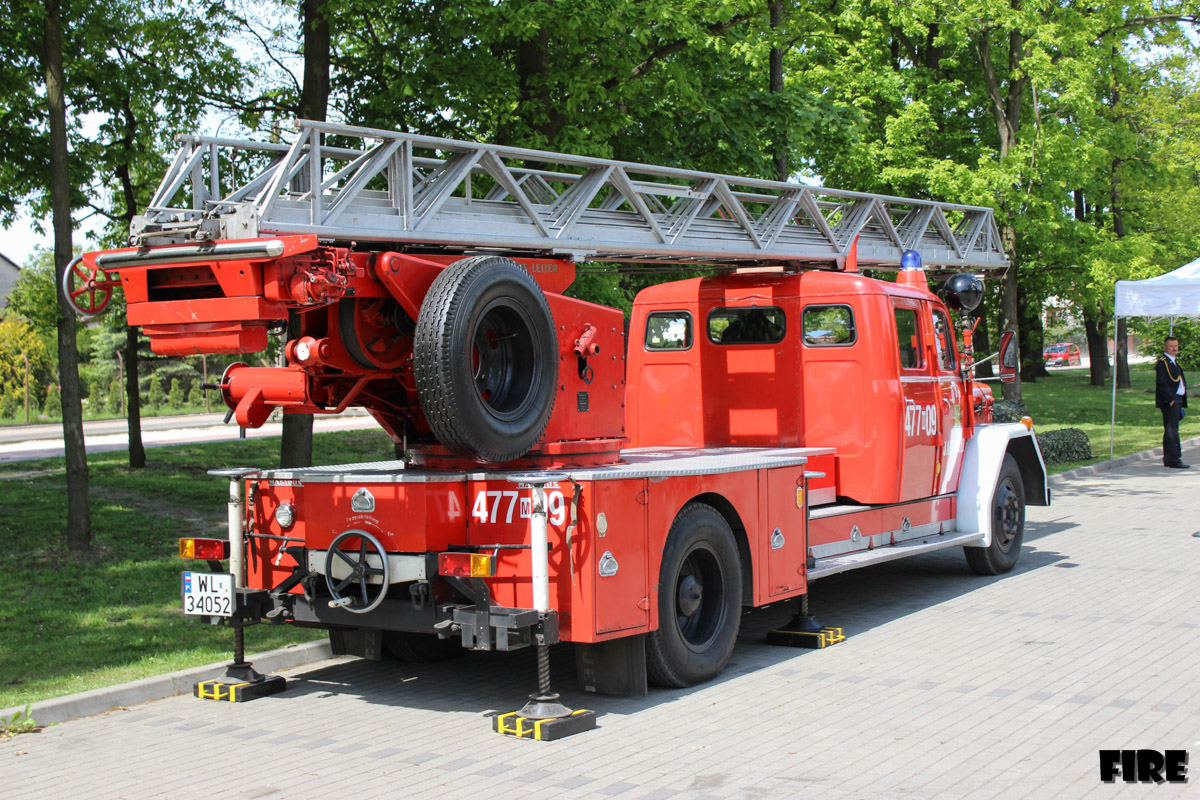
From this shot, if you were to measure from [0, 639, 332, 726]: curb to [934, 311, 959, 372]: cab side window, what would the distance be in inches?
226

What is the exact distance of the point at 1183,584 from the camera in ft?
31.7

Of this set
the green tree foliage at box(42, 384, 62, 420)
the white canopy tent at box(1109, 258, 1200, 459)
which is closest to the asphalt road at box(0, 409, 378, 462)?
the green tree foliage at box(42, 384, 62, 420)

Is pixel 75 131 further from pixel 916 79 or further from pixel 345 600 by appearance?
pixel 916 79

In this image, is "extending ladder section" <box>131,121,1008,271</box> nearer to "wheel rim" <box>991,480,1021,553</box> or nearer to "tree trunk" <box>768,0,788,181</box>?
"wheel rim" <box>991,480,1021,553</box>

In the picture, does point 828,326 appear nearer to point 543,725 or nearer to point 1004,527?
point 1004,527

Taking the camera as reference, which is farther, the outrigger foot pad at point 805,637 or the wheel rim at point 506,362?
the outrigger foot pad at point 805,637

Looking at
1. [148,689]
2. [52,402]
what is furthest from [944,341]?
[52,402]

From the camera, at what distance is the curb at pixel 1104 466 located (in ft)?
58.4

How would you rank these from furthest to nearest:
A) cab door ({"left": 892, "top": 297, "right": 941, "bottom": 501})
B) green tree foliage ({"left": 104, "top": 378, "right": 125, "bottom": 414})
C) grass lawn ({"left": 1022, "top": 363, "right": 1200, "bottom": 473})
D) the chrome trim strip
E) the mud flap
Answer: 1. green tree foliage ({"left": 104, "top": 378, "right": 125, "bottom": 414})
2. grass lawn ({"left": 1022, "top": 363, "right": 1200, "bottom": 473})
3. cab door ({"left": 892, "top": 297, "right": 941, "bottom": 501})
4. the mud flap
5. the chrome trim strip

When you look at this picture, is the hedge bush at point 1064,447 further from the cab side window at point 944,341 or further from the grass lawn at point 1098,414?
the cab side window at point 944,341

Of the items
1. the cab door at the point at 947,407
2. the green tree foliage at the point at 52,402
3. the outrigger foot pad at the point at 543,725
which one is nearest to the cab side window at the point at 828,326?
the cab door at the point at 947,407

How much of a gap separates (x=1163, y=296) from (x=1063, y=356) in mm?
59200

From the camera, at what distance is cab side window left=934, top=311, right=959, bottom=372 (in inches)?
396

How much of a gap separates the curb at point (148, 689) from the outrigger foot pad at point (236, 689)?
152 millimetres
